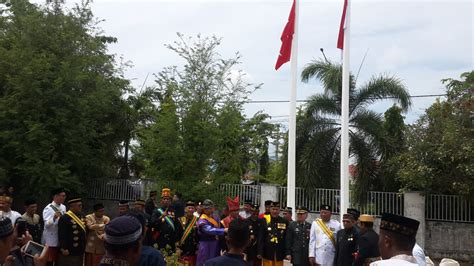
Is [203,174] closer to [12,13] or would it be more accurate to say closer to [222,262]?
[12,13]

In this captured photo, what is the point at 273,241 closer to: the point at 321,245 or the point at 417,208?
the point at 321,245

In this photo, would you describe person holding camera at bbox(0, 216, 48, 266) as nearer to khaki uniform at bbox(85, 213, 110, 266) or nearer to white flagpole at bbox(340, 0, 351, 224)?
khaki uniform at bbox(85, 213, 110, 266)

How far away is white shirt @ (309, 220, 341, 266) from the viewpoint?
10125mm

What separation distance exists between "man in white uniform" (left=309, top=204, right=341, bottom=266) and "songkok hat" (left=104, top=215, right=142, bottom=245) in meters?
7.61

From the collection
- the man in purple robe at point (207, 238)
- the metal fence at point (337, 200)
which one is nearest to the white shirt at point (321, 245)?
the man in purple robe at point (207, 238)

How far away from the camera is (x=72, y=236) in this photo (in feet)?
30.2

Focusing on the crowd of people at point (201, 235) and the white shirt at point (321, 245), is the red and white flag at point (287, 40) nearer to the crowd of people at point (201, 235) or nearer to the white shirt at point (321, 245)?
the crowd of people at point (201, 235)

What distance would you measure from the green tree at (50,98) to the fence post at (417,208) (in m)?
11.7

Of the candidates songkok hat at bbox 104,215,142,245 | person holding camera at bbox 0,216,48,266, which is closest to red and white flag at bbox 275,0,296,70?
person holding camera at bbox 0,216,48,266

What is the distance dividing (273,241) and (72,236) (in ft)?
13.5

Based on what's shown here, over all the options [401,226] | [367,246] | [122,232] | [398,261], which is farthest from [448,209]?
[122,232]

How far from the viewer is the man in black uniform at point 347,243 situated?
9.33m

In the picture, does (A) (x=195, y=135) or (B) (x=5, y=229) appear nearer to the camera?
(B) (x=5, y=229)

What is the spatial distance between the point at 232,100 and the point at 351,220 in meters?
10.0
